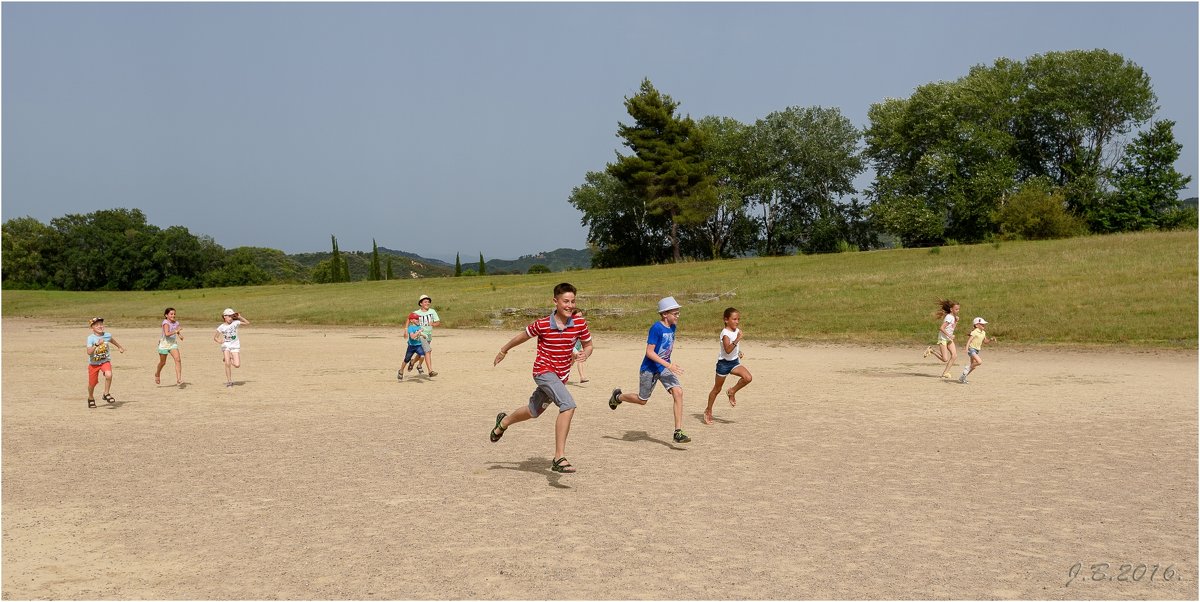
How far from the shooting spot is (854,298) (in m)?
35.3

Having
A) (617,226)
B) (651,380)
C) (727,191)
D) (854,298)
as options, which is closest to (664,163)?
(727,191)

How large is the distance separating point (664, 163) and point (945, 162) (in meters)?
20.9

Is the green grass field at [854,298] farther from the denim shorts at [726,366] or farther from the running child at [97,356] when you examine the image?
the running child at [97,356]

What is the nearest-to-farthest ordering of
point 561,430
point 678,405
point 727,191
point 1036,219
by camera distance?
point 561,430 < point 678,405 < point 1036,219 < point 727,191

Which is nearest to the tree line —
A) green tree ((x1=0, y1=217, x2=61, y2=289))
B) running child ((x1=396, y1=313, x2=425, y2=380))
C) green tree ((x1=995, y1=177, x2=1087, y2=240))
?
green tree ((x1=995, y1=177, x2=1087, y2=240))

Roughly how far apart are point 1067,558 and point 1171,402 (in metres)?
9.66

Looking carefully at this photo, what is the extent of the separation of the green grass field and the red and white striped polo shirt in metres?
20.5

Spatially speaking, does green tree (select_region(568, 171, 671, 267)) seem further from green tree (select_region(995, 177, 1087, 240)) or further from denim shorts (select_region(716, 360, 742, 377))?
denim shorts (select_region(716, 360, 742, 377))

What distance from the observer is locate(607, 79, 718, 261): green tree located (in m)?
67.1

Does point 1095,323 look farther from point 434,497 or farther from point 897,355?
point 434,497

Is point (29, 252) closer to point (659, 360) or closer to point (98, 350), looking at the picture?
point (98, 350)

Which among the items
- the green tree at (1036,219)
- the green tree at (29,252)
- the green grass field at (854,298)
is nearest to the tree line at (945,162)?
the green tree at (1036,219)

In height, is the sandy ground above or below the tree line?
below

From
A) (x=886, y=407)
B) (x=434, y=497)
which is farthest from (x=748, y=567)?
(x=886, y=407)
